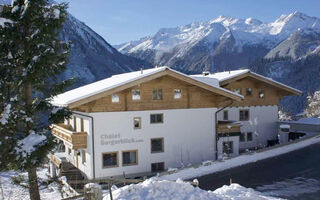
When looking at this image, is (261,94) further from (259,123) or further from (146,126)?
(146,126)

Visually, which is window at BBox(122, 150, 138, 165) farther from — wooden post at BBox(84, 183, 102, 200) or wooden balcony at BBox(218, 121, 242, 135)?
wooden post at BBox(84, 183, 102, 200)

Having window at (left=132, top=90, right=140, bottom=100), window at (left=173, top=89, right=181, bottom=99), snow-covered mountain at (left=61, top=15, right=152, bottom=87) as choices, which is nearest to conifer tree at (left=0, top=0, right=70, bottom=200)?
window at (left=132, top=90, right=140, bottom=100)

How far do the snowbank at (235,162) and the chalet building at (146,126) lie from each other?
5.02 ft

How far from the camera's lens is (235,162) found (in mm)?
21719

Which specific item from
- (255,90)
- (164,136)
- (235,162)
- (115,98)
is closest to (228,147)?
(235,162)

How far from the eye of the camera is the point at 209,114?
22.5 meters

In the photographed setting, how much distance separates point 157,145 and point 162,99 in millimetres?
2993

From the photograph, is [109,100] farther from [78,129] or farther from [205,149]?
[205,149]

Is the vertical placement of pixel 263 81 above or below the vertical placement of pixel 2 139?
above

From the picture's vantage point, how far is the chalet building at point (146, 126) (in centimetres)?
1914

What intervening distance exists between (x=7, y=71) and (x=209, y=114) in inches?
567

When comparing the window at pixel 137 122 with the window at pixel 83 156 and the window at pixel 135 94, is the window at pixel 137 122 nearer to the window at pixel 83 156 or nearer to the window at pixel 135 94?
the window at pixel 135 94

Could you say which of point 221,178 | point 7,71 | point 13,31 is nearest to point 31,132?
point 7,71

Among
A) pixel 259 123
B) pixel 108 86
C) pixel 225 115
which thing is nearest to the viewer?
pixel 108 86
